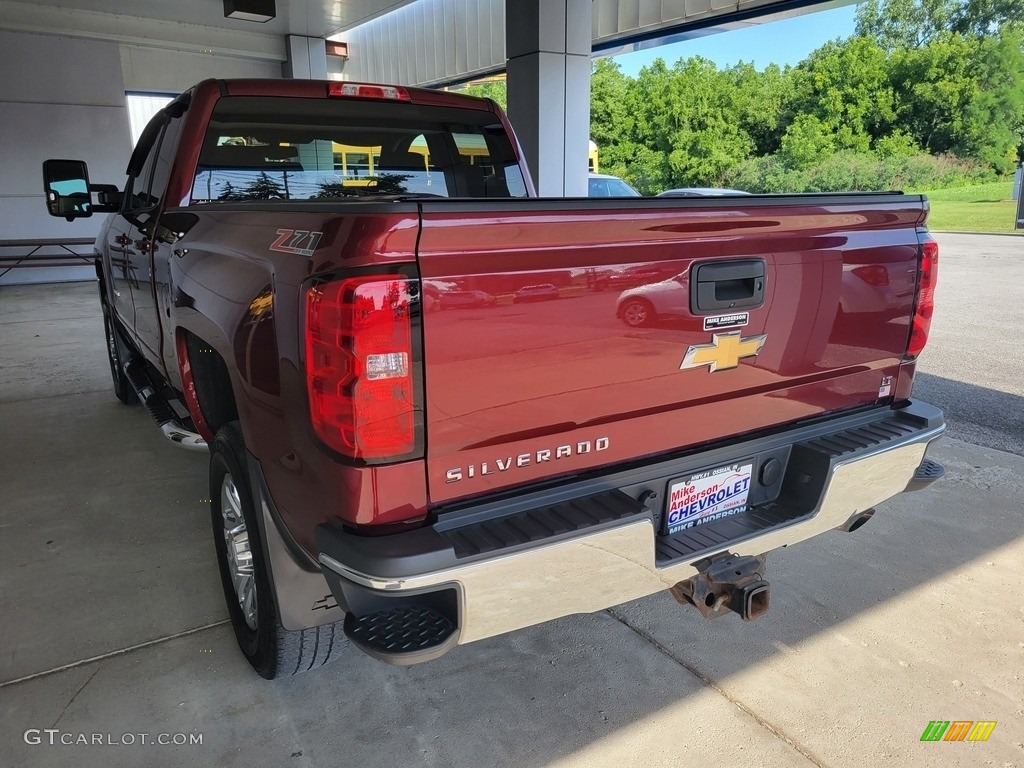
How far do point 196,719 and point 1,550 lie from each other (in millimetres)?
1795

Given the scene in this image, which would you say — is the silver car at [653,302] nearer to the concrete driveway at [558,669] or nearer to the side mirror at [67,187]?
the concrete driveway at [558,669]

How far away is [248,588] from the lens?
8.32 feet

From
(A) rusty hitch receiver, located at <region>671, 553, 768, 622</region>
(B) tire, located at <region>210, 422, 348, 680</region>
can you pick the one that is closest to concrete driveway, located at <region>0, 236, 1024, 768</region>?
(B) tire, located at <region>210, 422, 348, 680</region>

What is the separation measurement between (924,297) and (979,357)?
214 inches

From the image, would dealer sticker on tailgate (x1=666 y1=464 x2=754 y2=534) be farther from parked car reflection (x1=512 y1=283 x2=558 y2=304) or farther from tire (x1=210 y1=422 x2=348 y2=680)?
tire (x1=210 y1=422 x2=348 y2=680)

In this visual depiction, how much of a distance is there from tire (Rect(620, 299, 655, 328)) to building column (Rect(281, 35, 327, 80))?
14967 mm

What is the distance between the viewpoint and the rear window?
3.35m

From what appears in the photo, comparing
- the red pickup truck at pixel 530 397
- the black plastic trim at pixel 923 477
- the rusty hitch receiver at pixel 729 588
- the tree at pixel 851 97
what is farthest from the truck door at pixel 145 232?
→ the tree at pixel 851 97

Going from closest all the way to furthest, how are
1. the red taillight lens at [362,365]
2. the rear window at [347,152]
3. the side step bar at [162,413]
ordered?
the red taillight lens at [362,365] < the side step bar at [162,413] < the rear window at [347,152]

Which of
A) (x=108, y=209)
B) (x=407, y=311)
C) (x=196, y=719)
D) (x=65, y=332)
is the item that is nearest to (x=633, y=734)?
(x=196, y=719)

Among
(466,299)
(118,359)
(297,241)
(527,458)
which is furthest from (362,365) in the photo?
(118,359)

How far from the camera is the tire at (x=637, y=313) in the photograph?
→ 1.96 m

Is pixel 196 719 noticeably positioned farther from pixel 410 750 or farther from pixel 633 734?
pixel 633 734

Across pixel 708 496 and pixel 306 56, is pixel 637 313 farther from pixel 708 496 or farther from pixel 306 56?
pixel 306 56
